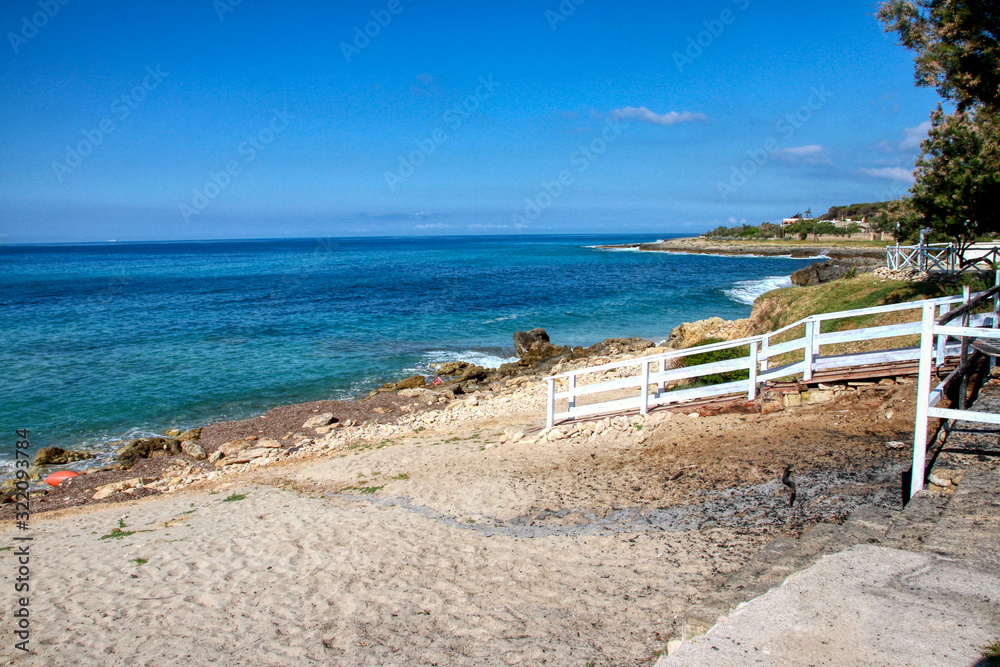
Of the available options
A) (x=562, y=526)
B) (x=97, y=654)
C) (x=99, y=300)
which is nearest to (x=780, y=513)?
(x=562, y=526)

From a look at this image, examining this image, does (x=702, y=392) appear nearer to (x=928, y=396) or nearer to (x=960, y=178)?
(x=928, y=396)

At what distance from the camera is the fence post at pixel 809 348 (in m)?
10.2

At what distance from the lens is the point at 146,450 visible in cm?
1586

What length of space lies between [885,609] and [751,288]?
53.2 metres

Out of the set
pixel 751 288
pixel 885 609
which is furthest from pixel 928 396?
pixel 751 288

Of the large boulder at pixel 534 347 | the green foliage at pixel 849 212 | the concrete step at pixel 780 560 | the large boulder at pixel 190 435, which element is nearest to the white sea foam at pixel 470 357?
the large boulder at pixel 534 347

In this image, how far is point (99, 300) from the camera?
49.5 m

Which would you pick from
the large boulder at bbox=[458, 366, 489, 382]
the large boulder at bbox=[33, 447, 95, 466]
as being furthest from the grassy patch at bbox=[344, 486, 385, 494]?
the large boulder at bbox=[458, 366, 489, 382]

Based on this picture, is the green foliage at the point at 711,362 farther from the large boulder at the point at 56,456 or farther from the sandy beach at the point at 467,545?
the large boulder at the point at 56,456

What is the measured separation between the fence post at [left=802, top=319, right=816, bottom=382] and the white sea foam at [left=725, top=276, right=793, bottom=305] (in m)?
35.6

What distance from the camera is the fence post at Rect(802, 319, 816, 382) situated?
10.2m

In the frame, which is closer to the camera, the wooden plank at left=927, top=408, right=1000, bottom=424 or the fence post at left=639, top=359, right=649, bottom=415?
the wooden plank at left=927, top=408, right=1000, bottom=424

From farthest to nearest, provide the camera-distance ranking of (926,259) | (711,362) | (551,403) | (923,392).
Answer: (926,259)
(711,362)
(551,403)
(923,392)

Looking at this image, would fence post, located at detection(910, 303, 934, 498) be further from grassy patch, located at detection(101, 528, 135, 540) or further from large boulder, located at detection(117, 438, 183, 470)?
large boulder, located at detection(117, 438, 183, 470)
